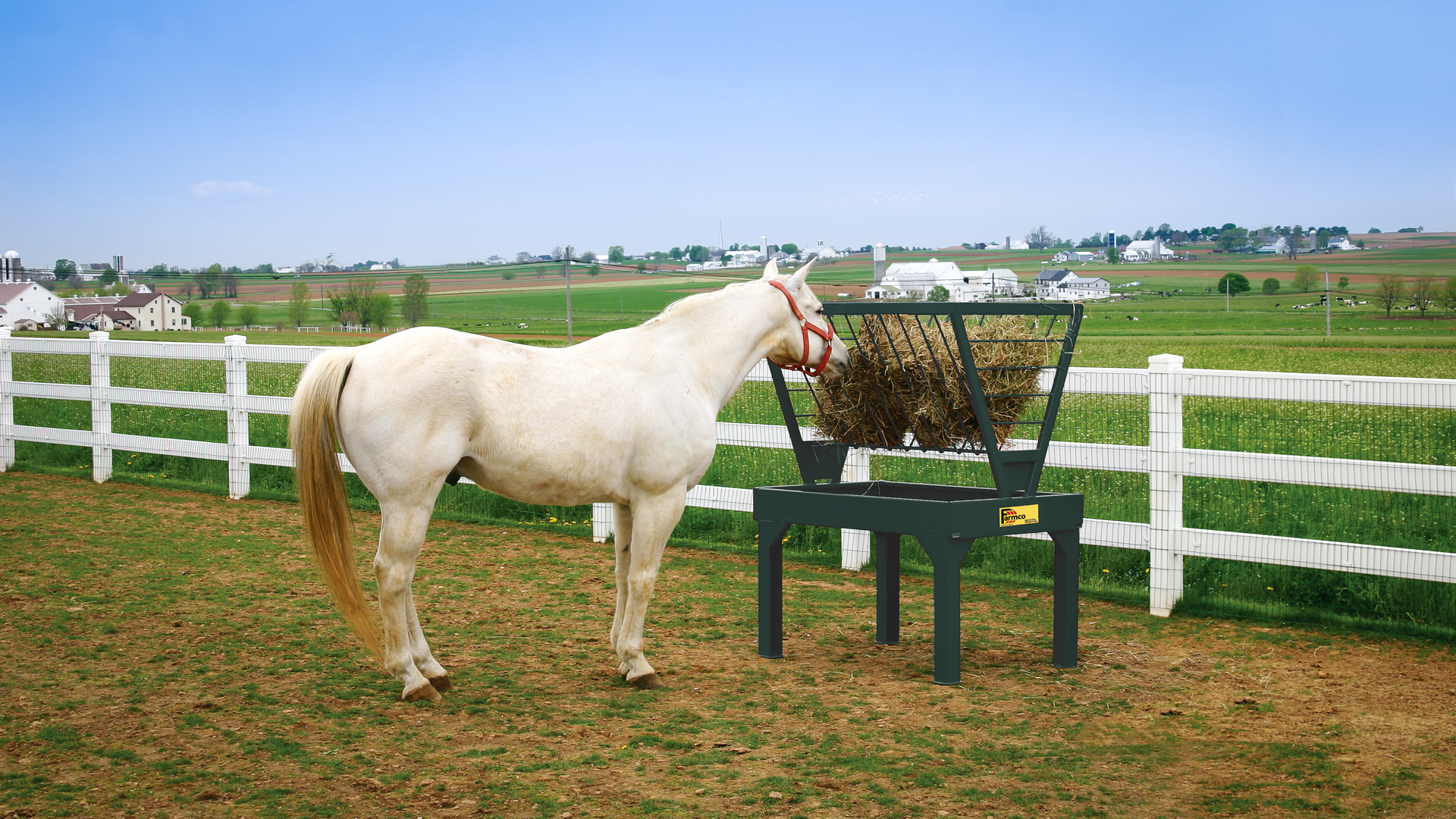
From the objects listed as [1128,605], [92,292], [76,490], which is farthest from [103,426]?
[92,292]

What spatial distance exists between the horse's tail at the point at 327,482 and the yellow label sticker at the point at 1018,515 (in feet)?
9.06

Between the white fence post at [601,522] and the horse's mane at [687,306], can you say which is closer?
the horse's mane at [687,306]

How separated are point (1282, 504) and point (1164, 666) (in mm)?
3567

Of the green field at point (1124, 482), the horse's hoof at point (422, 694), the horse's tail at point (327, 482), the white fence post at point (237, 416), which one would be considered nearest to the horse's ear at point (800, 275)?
the green field at point (1124, 482)

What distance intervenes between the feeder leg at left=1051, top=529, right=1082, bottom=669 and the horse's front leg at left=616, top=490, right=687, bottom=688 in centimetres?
185

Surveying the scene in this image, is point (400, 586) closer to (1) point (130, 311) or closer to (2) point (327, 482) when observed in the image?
(2) point (327, 482)

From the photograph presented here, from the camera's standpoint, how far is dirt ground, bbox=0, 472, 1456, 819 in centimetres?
350

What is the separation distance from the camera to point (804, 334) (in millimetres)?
5164

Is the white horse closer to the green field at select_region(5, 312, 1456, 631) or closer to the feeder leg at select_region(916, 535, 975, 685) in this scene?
the feeder leg at select_region(916, 535, 975, 685)

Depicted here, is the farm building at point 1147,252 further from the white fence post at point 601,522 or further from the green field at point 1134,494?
the white fence post at point 601,522

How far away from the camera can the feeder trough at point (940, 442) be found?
4.82 metres

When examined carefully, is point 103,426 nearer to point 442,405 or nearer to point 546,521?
point 546,521

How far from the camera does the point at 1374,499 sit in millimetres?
7672

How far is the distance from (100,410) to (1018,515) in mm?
9448
